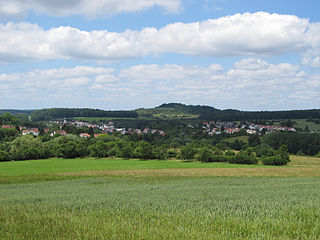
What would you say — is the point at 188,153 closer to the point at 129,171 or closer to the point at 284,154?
the point at 284,154

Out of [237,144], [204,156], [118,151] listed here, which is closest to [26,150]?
[118,151]

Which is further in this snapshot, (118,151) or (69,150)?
(118,151)

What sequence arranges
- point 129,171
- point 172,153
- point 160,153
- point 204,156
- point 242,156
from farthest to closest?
point 172,153
point 160,153
point 204,156
point 242,156
point 129,171

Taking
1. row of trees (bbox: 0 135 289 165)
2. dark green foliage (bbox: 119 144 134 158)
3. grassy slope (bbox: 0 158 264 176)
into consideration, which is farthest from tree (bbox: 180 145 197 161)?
dark green foliage (bbox: 119 144 134 158)

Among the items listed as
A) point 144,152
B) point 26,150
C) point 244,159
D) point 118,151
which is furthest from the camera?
point 118,151

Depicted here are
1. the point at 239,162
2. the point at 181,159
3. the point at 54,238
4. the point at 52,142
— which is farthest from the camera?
the point at 52,142

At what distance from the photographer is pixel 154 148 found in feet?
311

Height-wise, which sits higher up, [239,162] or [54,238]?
[54,238]

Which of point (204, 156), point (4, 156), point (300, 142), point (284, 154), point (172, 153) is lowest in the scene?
point (4, 156)

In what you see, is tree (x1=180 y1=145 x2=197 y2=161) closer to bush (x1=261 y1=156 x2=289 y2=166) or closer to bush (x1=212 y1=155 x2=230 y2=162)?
bush (x1=212 y1=155 x2=230 y2=162)

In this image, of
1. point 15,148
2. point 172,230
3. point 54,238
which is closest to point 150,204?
point 172,230

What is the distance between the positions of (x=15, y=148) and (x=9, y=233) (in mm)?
99182

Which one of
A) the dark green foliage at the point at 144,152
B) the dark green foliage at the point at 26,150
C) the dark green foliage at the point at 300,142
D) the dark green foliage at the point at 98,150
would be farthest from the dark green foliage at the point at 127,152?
the dark green foliage at the point at 300,142

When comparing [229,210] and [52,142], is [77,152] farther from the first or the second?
[229,210]
